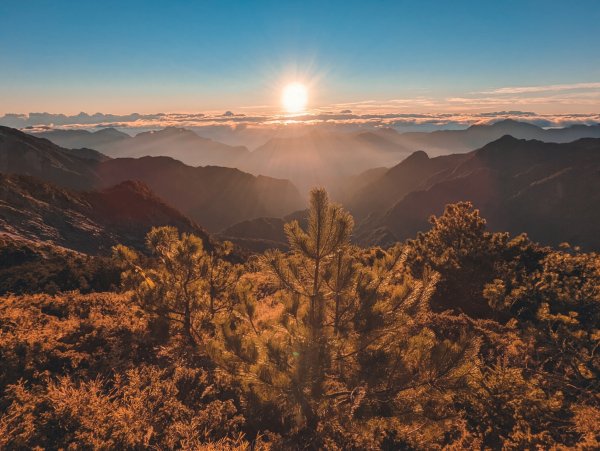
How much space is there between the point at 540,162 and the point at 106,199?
216858 mm

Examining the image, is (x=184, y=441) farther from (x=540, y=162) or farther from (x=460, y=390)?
(x=540, y=162)

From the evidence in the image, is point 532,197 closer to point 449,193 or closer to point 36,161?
point 449,193

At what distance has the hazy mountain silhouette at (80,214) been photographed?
116 ft

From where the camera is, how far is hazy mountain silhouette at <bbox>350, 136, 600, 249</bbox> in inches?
5113

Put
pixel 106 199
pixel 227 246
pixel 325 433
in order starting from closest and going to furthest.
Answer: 1. pixel 325 433
2. pixel 227 246
3. pixel 106 199

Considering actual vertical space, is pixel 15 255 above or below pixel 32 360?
below

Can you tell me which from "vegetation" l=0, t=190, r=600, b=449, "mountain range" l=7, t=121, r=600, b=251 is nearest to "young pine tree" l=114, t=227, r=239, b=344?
"vegetation" l=0, t=190, r=600, b=449

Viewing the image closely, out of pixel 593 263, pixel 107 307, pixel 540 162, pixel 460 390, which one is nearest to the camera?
pixel 460 390

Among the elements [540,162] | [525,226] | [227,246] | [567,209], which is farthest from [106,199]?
[540,162]

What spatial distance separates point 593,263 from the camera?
16.6m

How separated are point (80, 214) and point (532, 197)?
175m

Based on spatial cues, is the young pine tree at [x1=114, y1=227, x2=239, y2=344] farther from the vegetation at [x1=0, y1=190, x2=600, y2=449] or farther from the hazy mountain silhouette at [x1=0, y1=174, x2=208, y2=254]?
the hazy mountain silhouette at [x1=0, y1=174, x2=208, y2=254]

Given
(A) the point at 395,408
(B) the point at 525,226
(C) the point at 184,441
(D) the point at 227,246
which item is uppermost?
(D) the point at 227,246

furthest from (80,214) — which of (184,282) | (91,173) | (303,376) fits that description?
(91,173)
